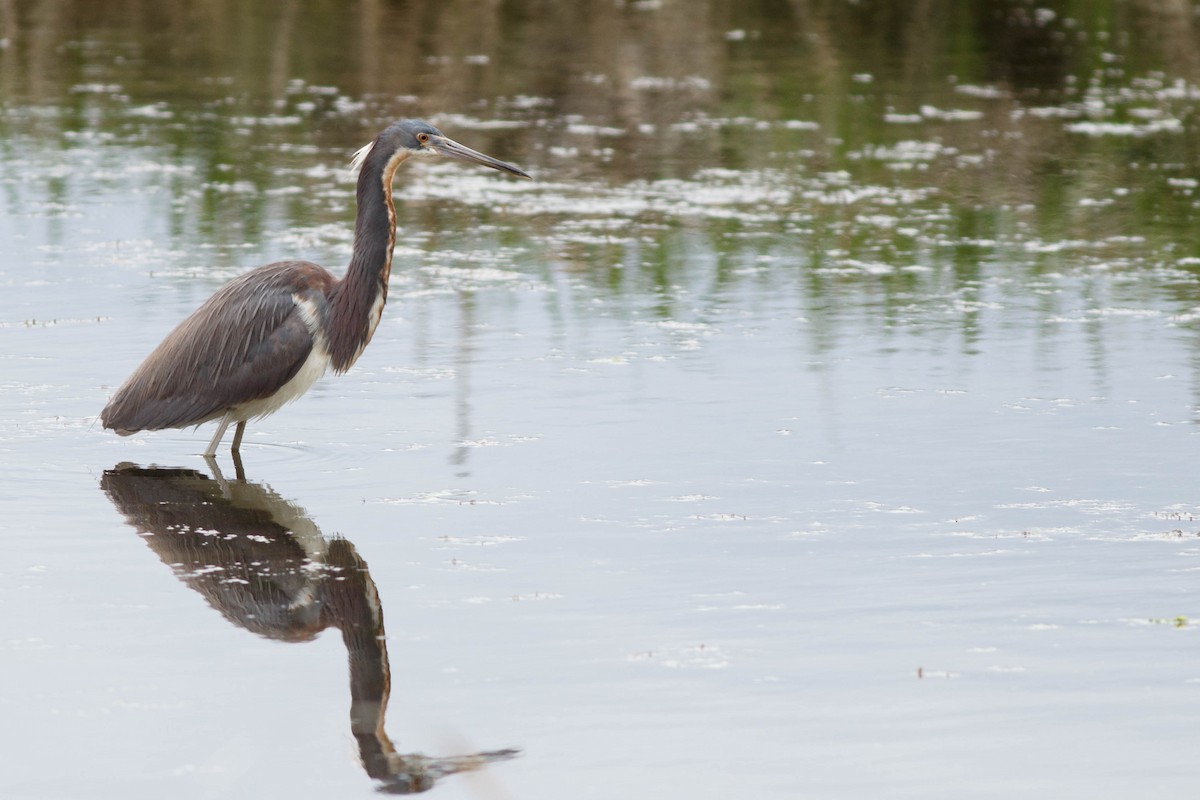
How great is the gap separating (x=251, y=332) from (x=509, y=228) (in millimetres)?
4929

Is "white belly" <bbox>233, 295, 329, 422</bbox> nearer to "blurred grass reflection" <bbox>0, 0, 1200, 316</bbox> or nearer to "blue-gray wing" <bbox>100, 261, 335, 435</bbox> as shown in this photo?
"blue-gray wing" <bbox>100, 261, 335, 435</bbox>

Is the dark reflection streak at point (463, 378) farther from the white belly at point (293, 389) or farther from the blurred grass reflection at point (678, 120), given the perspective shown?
the blurred grass reflection at point (678, 120)

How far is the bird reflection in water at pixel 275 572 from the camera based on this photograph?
190 inches

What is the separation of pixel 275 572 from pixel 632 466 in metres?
1.81

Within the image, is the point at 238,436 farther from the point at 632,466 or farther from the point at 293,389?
the point at 632,466

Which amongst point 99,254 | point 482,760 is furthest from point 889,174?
point 482,760

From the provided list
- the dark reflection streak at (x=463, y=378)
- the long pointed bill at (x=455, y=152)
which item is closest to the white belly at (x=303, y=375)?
the dark reflection streak at (x=463, y=378)

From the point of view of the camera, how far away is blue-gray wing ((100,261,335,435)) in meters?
7.75

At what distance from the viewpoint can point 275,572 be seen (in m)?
6.23

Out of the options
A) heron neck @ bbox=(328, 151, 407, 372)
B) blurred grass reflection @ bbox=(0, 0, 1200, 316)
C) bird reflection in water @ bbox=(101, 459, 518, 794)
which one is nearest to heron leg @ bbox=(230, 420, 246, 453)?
bird reflection in water @ bbox=(101, 459, 518, 794)

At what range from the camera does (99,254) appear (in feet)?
37.7

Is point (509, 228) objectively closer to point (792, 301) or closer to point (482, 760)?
point (792, 301)

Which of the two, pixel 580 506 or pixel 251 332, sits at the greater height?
pixel 251 332

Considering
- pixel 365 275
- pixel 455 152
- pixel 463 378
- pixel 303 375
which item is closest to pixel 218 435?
pixel 303 375
